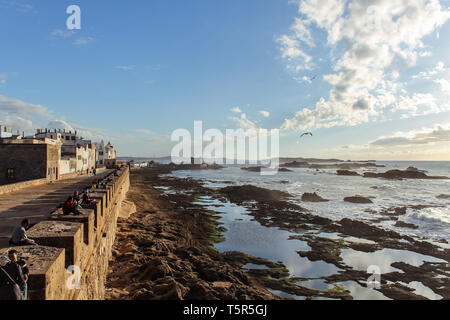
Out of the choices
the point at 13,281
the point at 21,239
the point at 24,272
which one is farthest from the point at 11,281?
the point at 21,239

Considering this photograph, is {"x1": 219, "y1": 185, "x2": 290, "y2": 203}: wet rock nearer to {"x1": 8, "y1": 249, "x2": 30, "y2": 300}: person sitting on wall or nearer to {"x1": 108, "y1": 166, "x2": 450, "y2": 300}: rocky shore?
{"x1": 108, "y1": 166, "x2": 450, "y2": 300}: rocky shore

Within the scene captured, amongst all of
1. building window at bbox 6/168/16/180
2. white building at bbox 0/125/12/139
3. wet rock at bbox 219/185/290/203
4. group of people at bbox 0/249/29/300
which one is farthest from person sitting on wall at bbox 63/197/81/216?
white building at bbox 0/125/12/139

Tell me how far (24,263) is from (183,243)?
1158cm

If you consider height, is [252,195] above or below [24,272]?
below

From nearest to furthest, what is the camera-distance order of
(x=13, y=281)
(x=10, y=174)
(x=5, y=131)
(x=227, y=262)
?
(x=13, y=281) < (x=227, y=262) < (x=10, y=174) < (x=5, y=131)

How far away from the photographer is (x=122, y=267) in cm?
977

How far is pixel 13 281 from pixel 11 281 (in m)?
0.04

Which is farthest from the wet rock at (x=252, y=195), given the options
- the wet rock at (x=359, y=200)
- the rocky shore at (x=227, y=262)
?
the rocky shore at (x=227, y=262)

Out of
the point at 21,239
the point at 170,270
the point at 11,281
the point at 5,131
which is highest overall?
the point at 5,131

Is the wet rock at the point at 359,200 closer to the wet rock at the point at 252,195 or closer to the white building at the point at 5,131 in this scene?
the wet rock at the point at 252,195

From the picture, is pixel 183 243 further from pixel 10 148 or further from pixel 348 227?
pixel 10 148

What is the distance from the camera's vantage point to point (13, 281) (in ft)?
10.3

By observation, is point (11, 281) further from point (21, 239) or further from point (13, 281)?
point (21, 239)

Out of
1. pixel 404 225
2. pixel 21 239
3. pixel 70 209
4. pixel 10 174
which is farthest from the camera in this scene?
pixel 404 225
